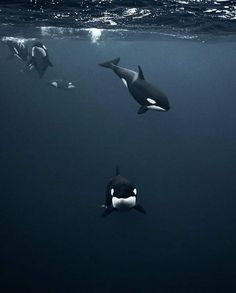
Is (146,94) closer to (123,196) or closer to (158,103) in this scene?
(158,103)

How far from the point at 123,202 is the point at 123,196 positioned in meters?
0.18

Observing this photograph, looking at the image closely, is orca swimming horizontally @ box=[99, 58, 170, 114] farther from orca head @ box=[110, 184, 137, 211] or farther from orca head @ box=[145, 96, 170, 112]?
orca head @ box=[110, 184, 137, 211]

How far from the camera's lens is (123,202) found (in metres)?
9.10

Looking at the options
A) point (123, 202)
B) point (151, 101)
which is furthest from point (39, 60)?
point (123, 202)

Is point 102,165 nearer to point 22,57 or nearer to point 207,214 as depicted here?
point 207,214

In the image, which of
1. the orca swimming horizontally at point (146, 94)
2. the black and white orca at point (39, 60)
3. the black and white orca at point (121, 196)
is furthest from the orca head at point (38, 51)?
the black and white orca at point (121, 196)

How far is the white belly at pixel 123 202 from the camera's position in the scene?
908cm

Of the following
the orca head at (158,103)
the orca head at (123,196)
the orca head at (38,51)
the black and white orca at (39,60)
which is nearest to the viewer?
the orca head at (158,103)

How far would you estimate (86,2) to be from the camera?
14.8m

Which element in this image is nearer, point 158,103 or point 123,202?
point 158,103

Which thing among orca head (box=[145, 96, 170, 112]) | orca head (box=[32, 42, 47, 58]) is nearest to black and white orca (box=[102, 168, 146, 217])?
orca head (box=[145, 96, 170, 112])

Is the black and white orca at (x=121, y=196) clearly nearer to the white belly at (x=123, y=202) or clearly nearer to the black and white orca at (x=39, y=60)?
the white belly at (x=123, y=202)

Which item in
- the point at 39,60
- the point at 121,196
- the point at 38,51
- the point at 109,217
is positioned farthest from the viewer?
the point at 109,217

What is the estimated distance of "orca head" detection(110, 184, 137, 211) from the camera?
29.7 feet
